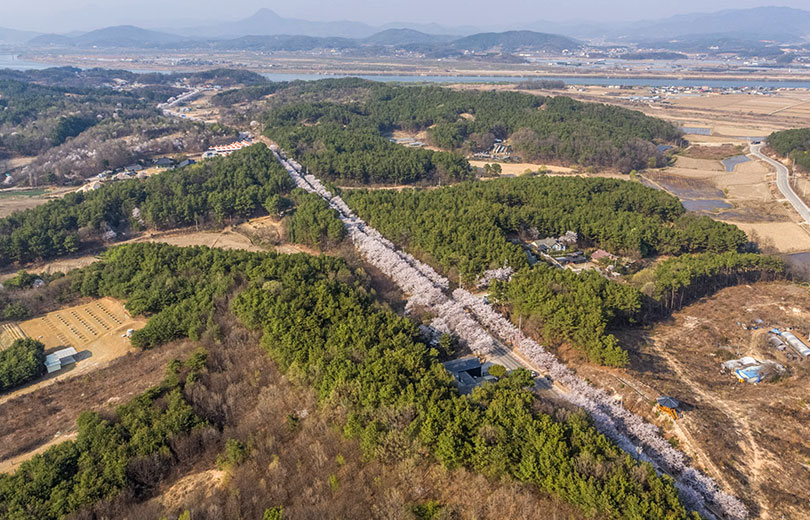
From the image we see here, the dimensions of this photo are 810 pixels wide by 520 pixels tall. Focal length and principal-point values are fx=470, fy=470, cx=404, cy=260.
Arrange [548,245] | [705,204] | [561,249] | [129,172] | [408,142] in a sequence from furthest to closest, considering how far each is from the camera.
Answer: [408,142] < [129,172] < [705,204] < [548,245] < [561,249]

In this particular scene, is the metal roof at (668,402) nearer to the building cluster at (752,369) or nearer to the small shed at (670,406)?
the small shed at (670,406)

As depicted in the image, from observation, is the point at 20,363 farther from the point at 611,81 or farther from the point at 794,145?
the point at 611,81

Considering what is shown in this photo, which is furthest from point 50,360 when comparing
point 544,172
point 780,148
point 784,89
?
point 784,89

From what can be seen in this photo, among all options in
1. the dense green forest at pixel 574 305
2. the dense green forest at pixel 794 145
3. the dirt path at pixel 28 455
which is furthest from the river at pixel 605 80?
the dirt path at pixel 28 455

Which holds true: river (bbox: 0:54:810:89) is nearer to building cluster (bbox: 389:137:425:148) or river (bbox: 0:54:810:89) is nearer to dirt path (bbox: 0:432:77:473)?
building cluster (bbox: 389:137:425:148)

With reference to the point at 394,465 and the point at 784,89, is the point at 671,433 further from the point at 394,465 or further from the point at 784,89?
the point at 784,89

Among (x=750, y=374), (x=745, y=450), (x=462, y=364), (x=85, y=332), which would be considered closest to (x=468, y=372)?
(x=462, y=364)

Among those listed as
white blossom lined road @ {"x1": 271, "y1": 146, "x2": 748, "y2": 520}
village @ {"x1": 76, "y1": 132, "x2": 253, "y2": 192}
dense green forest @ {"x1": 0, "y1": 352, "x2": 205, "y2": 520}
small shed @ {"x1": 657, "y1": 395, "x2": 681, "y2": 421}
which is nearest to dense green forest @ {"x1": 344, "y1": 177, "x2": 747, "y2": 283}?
white blossom lined road @ {"x1": 271, "y1": 146, "x2": 748, "y2": 520}
